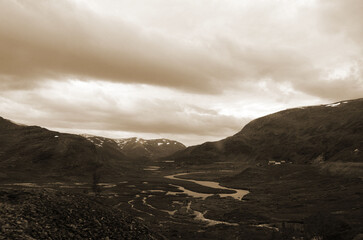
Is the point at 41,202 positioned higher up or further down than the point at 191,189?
higher up

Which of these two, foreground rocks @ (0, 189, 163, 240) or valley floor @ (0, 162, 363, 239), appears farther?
valley floor @ (0, 162, 363, 239)

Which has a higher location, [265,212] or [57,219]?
[57,219]

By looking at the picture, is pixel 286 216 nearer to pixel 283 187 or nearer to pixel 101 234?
pixel 283 187

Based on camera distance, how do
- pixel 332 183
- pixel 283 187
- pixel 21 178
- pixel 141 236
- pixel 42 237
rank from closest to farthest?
pixel 42 237 < pixel 141 236 < pixel 332 183 < pixel 283 187 < pixel 21 178

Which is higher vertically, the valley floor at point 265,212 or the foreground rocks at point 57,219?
the foreground rocks at point 57,219

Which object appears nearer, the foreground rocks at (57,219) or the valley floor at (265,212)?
the foreground rocks at (57,219)

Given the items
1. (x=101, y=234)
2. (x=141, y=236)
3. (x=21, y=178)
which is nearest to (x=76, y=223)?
(x=101, y=234)

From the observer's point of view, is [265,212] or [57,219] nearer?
[57,219]

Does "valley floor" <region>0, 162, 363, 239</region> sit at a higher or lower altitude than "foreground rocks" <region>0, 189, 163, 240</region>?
lower
